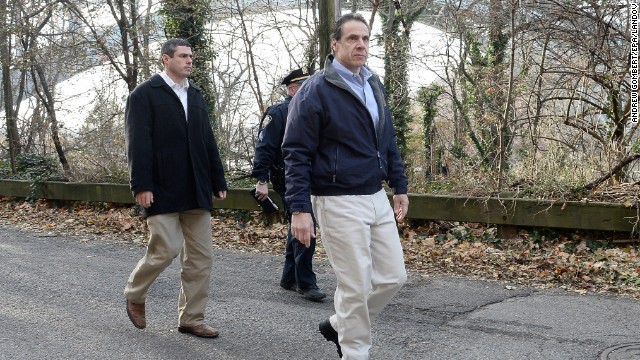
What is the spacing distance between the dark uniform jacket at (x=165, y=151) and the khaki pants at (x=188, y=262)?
0.14 m

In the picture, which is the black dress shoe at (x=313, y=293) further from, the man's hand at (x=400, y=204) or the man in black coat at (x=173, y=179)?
the man's hand at (x=400, y=204)

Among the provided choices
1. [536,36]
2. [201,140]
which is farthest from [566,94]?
[201,140]

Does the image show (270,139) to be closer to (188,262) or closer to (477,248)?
(188,262)

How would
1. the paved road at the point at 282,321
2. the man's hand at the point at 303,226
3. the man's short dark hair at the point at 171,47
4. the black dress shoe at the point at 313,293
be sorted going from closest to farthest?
the man's hand at the point at 303,226 < the paved road at the point at 282,321 < the man's short dark hair at the point at 171,47 < the black dress shoe at the point at 313,293

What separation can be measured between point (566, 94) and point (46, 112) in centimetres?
1161

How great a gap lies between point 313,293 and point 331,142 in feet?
9.03

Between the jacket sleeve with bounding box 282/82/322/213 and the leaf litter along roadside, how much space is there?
345 centimetres

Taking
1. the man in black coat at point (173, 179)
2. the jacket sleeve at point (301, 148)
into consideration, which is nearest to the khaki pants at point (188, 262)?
the man in black coat at point (173, 179)

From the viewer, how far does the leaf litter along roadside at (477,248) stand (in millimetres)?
8220

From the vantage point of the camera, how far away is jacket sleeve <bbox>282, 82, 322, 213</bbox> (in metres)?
4.77

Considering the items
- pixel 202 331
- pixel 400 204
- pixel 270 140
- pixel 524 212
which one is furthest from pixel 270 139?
pixel 524 212

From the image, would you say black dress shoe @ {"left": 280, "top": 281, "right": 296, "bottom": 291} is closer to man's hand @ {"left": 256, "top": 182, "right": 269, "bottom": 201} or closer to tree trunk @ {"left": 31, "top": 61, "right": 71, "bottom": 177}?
man's hand @ {"left": 256, "top": 182, "right": 269, "bottom": 201}

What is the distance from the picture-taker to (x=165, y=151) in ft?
20.0

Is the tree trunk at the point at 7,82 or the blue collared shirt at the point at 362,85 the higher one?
the tree trunk at the point at 7,82
